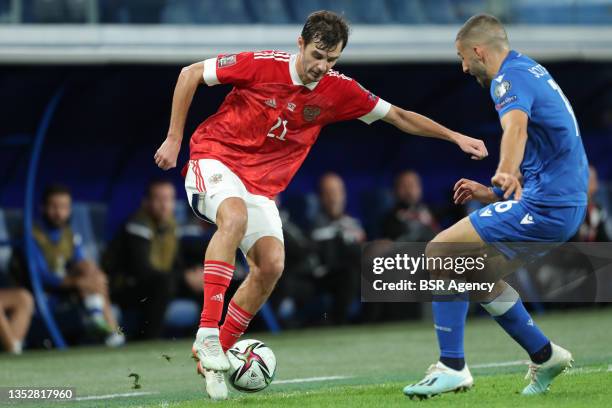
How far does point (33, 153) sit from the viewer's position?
36.5 ft

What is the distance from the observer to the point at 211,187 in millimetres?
7055

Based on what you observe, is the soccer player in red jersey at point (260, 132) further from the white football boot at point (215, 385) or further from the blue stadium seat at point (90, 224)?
the blue stadium seat at point (90, 224)

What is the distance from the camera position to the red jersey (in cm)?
731

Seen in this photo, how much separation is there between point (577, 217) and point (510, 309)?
0.58m

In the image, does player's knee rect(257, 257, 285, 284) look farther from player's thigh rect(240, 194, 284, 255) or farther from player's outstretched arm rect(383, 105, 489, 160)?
player's outstretched arm rect(383, 105, 489, 160)

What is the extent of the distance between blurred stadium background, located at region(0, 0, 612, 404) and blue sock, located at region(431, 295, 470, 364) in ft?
16.3

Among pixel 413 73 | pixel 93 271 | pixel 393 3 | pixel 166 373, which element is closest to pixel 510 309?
pixel 166 373

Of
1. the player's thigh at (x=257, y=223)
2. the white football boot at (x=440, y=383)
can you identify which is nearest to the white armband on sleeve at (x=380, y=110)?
the player's thigh at (x=257, y=223)

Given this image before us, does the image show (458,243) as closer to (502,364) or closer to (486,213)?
(486,213)

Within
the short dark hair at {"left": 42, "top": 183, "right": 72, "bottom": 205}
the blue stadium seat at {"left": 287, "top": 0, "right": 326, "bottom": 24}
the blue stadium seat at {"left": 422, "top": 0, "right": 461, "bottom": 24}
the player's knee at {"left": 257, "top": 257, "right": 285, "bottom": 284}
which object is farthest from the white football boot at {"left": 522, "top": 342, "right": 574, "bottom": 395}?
the blue stadium seat at {"left": 422, "top": 0, "right": 461, "bottom": 24}

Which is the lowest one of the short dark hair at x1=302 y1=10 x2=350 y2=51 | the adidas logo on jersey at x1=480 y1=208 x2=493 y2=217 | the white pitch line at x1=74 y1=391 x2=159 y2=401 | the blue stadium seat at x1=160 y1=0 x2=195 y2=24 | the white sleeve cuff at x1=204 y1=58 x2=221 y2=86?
the white pitch line at x1=74 y1=391 x2=159 y2=401

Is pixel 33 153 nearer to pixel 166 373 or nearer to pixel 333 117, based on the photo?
pixel 166 373

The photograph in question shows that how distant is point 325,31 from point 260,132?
0.76 m

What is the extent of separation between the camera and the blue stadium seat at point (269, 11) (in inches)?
516
